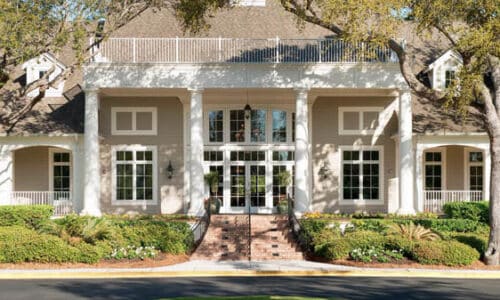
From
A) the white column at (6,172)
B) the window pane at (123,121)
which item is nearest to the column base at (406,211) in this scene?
the window pane at (123,121)

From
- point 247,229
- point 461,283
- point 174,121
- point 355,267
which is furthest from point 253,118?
point 461,283

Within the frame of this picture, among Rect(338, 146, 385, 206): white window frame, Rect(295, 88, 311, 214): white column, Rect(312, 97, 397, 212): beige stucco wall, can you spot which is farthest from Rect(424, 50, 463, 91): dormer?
Rect(295, 88, 311, 214): white column

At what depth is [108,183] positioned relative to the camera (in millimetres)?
26719

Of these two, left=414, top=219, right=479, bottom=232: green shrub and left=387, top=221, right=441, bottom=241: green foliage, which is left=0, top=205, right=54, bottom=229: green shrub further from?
left=414, top=219, right=479, bottom=232: green shrub

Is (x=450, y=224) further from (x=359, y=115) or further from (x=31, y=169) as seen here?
(x=31, y=169)

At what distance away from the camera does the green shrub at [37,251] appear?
57.3ft

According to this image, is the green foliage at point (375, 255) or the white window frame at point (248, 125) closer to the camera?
the green foliage at point (375, 255)

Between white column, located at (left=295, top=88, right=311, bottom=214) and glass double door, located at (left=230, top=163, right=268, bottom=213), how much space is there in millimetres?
3351

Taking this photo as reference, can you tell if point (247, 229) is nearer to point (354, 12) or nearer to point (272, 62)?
point (272, 62)

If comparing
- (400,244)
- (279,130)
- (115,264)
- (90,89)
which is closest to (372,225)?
(400,244)

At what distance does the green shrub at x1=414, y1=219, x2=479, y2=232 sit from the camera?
69.1ft

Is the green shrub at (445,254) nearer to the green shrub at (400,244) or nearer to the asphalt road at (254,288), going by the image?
the green shrub at (400,244)

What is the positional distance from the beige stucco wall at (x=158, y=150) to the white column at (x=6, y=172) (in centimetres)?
361

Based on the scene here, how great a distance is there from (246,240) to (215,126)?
7.39 meters
